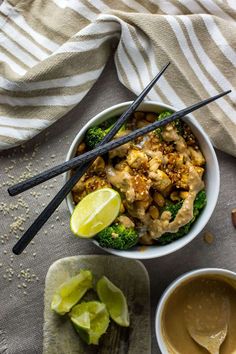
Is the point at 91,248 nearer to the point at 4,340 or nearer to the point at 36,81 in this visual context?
the point at 4,340

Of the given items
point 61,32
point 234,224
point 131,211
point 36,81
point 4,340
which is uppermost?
point 61,32

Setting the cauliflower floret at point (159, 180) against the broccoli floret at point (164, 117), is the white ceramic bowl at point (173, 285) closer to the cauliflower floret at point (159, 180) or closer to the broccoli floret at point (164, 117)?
the cauliflower floret at point (159, 180)

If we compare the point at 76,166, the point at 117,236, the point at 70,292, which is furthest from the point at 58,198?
the point at 70,292

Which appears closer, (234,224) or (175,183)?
(175,183)

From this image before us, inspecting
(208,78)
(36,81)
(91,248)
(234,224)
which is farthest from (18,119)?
(234,224)

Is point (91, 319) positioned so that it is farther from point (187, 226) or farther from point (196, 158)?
point (196, 158)
